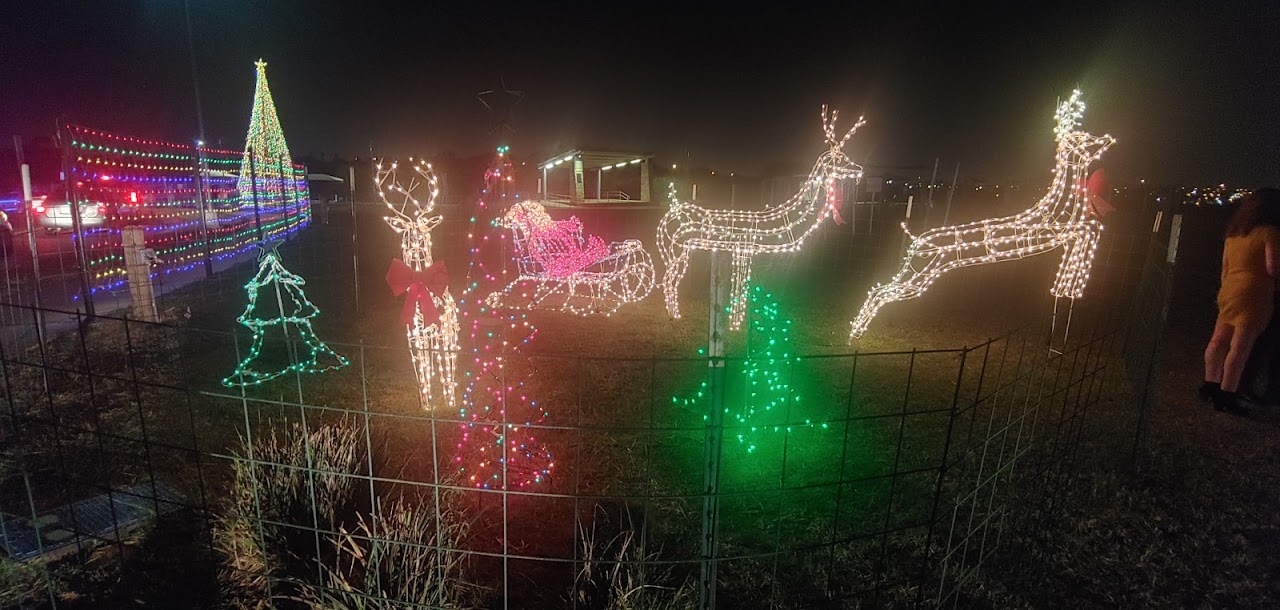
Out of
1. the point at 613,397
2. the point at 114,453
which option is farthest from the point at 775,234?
the point at 114,453

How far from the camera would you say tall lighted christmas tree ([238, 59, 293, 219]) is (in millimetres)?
16672

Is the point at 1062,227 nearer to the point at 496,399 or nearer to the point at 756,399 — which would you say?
the point at 756,399

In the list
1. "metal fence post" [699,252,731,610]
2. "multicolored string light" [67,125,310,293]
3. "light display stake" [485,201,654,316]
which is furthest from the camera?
"light display stake" [485,201,654,316]

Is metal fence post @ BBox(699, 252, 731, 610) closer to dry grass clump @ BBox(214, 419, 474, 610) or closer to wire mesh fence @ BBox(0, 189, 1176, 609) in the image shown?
wire mesh fence @ BBox(0, 189, 1176, 609)

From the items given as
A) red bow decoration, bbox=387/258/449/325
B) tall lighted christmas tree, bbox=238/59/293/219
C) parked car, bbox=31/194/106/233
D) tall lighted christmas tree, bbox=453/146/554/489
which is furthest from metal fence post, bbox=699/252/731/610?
tall lighted christmas tree, bbox=238/59/293/219

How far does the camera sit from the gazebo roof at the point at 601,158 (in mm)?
14477

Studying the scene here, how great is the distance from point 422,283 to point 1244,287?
602cm

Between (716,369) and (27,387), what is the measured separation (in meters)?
6.05

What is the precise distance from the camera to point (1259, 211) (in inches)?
185

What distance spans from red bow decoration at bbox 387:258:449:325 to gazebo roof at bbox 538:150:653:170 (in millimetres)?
10821

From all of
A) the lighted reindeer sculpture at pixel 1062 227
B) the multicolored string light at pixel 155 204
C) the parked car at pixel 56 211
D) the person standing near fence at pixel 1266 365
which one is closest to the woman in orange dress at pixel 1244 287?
the person standing near fence at pixel 1266 365

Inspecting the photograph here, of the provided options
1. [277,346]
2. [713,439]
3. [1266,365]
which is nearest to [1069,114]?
[1266,365]

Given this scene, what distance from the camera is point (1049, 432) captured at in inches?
176

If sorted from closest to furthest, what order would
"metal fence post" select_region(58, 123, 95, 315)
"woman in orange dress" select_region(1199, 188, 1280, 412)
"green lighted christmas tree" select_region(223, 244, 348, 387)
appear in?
"woman in orange dress" select_region(1199, 188, 1280, 412), "green lighted christmas tree" select_region(223, 244, 348, 387), "metal fence post" select_region(58, 123, 95, 315)
